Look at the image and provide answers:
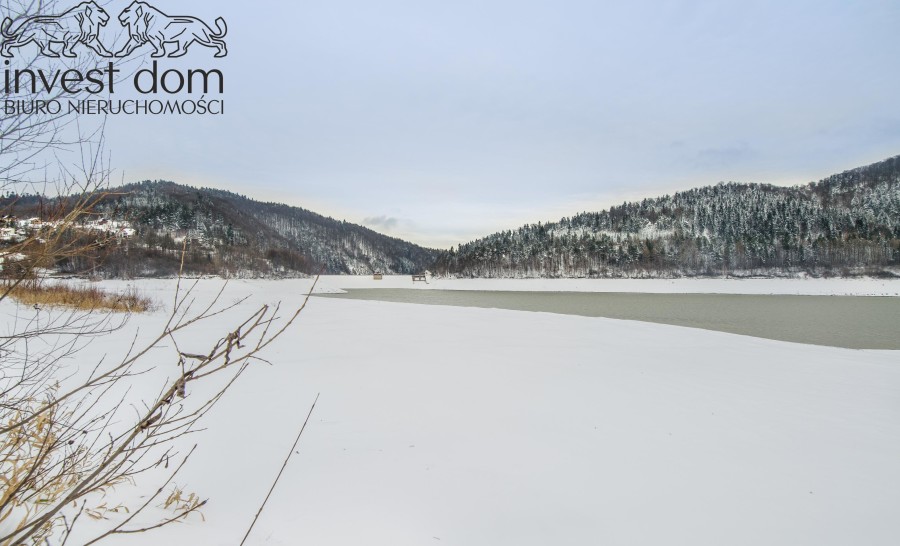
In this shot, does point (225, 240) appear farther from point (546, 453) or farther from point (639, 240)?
point (639, 240)

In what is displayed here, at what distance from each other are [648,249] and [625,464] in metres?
100

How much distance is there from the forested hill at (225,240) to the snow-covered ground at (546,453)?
4.91 feet

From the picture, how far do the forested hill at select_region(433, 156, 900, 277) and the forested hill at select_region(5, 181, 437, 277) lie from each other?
47.6 meters

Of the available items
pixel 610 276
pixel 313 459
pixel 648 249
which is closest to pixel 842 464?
pixel 313 459

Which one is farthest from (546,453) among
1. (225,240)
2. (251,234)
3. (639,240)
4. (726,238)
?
(639,240)

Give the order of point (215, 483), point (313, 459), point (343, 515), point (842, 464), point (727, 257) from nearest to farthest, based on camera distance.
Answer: point (343, 515) < point (215, 483) < point (313, 459) < point (842, 464) < point (727, 257)

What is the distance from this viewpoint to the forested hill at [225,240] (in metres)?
2.39

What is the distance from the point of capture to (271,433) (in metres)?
3.72

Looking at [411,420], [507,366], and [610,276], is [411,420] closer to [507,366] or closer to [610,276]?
[507,366]

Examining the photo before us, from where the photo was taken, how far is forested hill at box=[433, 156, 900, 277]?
77125 mm

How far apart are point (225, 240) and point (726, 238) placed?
104m

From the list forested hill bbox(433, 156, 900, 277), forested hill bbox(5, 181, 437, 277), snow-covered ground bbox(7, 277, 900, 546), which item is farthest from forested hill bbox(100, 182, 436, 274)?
forested hill bbox(433, 156, 900, 277)

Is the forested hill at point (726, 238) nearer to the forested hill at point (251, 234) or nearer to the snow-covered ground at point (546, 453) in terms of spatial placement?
the forested hill at point (251, 234)

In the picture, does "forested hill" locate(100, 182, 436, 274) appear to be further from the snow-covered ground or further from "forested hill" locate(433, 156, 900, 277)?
"forested hill" locate(433, 156, 900, 277)
